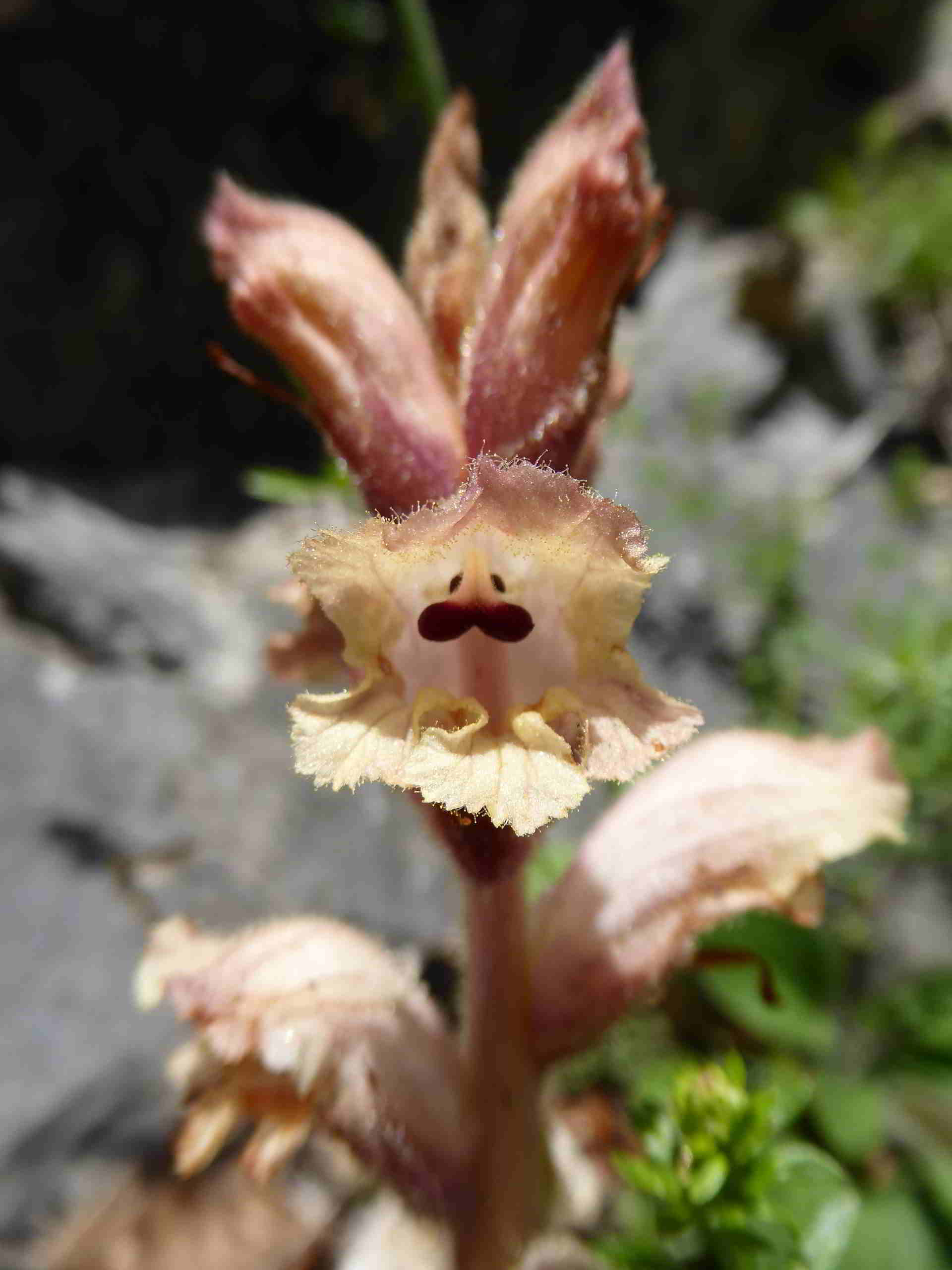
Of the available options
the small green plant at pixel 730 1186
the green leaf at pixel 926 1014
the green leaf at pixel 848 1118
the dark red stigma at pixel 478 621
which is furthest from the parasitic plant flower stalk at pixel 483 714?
the green leaf at pixel 926 1014

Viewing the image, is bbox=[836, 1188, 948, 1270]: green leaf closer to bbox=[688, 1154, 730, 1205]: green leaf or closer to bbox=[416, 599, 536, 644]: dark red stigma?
bbox=[688, 1154, 730, 1205]: green leaf

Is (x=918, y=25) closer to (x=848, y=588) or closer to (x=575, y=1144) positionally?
(x=848, y=588)

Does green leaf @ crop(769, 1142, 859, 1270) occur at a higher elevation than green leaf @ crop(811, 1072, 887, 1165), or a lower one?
lower

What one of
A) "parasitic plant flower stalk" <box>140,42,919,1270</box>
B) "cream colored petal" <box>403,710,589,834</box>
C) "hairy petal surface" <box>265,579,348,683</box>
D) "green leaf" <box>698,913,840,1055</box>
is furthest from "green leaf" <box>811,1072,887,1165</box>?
"cream colored petal" <box>403,710,589,834</box>

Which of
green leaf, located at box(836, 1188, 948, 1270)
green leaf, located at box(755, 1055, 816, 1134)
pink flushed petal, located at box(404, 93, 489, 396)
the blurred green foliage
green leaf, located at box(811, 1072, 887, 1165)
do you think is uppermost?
the blurred green foliage

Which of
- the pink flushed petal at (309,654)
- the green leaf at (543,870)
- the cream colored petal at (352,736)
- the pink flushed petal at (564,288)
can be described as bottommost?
the cream colored petal at (352,736)

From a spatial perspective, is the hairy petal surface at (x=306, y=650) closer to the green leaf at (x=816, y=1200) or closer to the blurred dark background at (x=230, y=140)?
the green leaf at (x=816, y=1200)

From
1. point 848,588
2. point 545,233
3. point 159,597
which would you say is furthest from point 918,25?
point 545,233
